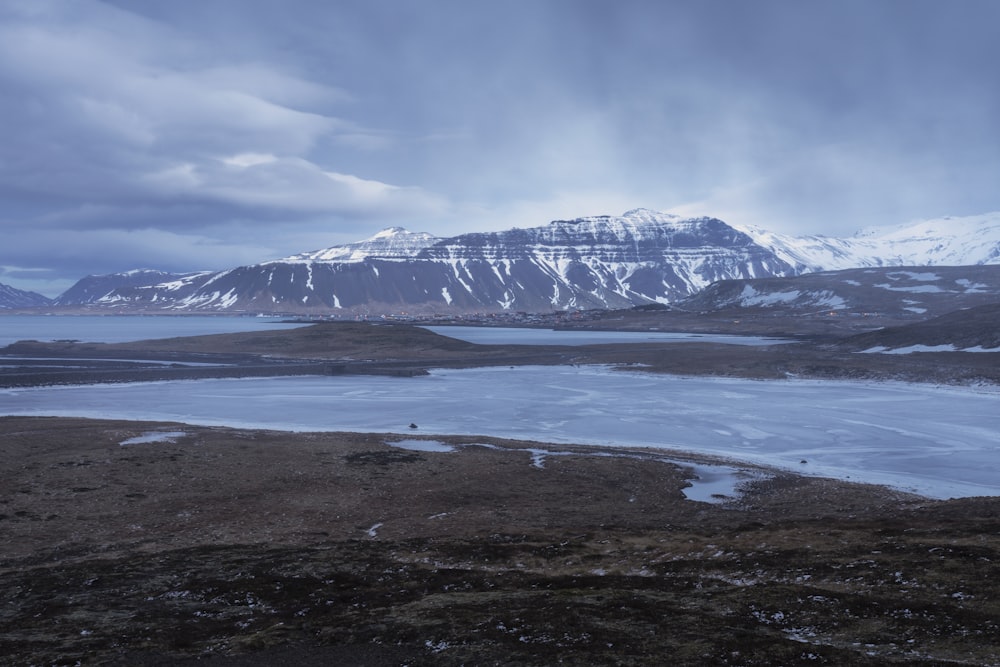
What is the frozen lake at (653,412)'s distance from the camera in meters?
36.5

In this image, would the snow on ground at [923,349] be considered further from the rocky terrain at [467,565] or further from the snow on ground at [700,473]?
the rocky terrain at [467,565]

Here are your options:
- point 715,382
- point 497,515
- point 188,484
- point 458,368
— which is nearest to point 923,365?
point 715,382

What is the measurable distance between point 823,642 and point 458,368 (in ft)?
236

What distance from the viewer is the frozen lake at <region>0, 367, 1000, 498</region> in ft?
120

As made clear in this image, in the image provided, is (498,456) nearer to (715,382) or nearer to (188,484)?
(188,484)

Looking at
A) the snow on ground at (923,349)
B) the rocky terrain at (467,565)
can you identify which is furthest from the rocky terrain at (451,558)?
the snow on ground at (923,349)

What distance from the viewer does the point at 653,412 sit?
51469 mm

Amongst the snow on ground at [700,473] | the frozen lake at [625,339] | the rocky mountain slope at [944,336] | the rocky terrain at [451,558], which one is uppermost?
the rocky mountain slope at [944,336]

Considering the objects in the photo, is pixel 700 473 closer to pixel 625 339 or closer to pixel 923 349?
pixel 923 349

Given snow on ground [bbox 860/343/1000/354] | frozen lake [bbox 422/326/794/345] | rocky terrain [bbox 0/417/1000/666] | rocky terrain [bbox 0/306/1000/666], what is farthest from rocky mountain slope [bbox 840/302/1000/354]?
rocky terrain [bbox 0/417/1000/666]

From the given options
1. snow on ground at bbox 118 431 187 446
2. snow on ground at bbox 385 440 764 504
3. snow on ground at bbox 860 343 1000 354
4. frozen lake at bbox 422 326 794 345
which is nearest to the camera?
snow on ground at bbox 385 440 764 504

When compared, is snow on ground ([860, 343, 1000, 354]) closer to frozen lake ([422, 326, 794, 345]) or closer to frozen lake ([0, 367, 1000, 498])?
frozen lake ([0, 367, 1000, 498])

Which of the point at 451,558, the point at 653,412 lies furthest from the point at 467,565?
the point at 653,412

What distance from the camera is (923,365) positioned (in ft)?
240
